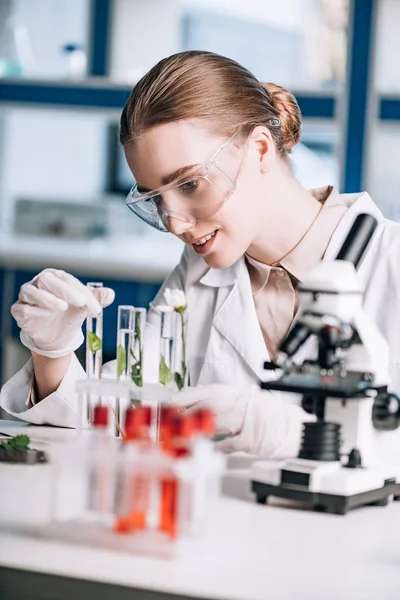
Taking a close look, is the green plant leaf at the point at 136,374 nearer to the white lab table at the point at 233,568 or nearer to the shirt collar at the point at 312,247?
the white lab table at the point at 233,568

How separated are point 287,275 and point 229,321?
0.18 meters

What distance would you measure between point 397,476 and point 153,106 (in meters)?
0.94

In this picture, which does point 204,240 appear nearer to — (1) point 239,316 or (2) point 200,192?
(2) point 200,192

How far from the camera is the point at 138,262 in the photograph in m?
4.86

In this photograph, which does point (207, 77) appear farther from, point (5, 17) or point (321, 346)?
point (5, 17)

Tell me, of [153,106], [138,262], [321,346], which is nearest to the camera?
[321,346]

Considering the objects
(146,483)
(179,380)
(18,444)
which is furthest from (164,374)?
(146,483)

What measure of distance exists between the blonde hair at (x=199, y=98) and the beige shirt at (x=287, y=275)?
0.79 ft

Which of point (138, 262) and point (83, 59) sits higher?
point (83, 59)

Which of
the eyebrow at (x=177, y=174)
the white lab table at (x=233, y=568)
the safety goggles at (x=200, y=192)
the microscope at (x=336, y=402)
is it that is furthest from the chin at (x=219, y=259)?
the white lab table at (x=233, y=568)

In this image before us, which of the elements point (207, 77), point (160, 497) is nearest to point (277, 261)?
point (207, 77)

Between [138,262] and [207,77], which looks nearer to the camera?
[207,77]

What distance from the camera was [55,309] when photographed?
203 centimetres

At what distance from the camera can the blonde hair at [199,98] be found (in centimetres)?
212
